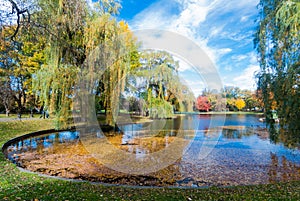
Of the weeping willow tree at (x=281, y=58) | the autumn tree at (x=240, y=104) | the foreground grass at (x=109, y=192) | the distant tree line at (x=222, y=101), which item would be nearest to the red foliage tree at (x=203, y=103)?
the distant tree line at (x=222, y=101)

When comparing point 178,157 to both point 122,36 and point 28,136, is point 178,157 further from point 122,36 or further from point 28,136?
point 28,136

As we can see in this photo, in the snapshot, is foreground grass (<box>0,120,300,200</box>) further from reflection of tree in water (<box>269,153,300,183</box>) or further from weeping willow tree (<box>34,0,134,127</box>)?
weeping willow tree (<box>34,0,134,127</box>)

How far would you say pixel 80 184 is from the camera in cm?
314

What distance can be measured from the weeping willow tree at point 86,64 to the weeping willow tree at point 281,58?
5.49m

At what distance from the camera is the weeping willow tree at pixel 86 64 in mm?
7434

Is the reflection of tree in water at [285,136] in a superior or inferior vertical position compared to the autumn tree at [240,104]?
inferior

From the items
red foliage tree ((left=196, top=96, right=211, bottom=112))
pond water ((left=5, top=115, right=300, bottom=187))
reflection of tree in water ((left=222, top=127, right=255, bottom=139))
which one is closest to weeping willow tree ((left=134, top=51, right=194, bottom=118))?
reflection of tree in water ((left=222, top=127, right=255, bottom=139))

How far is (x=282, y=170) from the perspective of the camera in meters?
4.85

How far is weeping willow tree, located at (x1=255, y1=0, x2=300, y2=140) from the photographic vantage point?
359 centimetres

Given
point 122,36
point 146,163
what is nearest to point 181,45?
point 122,36

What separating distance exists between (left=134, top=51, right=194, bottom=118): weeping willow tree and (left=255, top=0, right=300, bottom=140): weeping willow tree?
9.84m

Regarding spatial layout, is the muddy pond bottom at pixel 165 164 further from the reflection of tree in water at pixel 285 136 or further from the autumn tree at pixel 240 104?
the autumn tree at pixel 240 104

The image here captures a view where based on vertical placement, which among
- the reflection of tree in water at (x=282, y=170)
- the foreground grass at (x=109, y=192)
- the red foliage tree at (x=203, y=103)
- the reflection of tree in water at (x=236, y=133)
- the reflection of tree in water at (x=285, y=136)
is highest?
the red foliage tree at (x=203, y=103)

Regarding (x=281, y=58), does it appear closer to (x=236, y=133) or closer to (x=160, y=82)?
(x=236, y=133)
